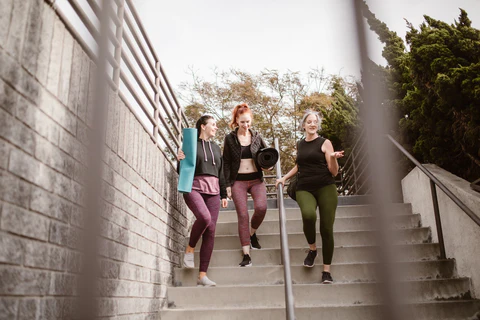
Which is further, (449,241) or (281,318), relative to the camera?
(449,241)

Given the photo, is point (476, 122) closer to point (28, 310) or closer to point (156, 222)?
point (156, 222)

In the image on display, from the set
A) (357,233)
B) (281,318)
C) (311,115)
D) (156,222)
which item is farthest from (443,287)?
(156,222)

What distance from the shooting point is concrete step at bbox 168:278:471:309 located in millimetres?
2834

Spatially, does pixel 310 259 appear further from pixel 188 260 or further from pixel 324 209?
pixel 188 260

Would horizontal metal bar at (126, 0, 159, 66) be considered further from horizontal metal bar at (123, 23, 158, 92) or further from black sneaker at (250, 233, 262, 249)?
black sneaker at (250, 233, 262, 249)

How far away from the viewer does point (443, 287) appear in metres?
2.83

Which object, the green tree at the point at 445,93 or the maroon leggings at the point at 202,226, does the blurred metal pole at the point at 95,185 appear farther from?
the green tree at the point at 445,93

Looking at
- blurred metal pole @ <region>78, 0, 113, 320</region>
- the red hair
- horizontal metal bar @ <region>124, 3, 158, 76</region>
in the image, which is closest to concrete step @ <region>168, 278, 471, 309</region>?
the red hair

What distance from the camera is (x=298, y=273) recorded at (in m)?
3.20

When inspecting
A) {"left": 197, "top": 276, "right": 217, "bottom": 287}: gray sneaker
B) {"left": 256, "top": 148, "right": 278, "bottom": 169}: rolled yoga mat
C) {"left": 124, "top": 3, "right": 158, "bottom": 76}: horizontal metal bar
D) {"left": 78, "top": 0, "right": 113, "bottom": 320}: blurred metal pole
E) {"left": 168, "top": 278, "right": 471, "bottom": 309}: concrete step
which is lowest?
{"left": 168, "top": 278, "right": 471, "bottom": 309}: concrete step

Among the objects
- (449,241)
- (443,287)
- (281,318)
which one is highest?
(449,241)

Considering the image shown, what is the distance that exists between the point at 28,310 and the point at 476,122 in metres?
3.27

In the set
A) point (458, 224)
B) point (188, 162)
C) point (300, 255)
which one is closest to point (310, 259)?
point (300, 255)

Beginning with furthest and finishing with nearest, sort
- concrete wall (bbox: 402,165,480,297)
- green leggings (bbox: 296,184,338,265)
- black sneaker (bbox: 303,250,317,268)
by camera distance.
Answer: black sneaker (bbox: 303,250,317,268) → green leggings (bbox: 296,184,338,265) → concrete wall (bbox: 402,165,480,297)
